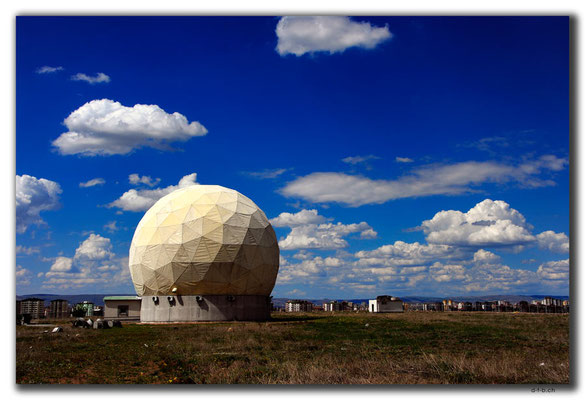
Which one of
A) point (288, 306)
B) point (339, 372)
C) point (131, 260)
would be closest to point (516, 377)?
point (339, 372)

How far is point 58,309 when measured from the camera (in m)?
50.2

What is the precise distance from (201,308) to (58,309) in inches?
915

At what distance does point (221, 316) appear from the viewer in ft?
117

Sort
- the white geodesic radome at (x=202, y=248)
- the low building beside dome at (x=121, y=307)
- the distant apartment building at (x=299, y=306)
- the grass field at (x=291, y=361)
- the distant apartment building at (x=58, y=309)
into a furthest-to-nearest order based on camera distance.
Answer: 1. the distant apartment building at (x=299, y=306)
2. the distant apartment building at (x=58, y=309)
3. the low building beside dome at (x=121, y=307)
4. the white geodesic radome at (x=202, y=248)
5. the grass field at (x=291, y=361)

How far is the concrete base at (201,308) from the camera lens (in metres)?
35.6

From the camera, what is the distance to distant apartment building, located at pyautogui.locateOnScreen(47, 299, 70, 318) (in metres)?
47.4

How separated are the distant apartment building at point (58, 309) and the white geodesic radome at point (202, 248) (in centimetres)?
1463

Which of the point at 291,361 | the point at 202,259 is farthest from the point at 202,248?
the point at 291,361

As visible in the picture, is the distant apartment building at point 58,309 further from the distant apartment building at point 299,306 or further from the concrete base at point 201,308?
the distant apartment building at point 299,306

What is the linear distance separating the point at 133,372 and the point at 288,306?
88927mm

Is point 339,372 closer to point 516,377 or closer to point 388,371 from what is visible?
point 388,371

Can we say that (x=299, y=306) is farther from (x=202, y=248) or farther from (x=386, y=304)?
(x=202, y=248)

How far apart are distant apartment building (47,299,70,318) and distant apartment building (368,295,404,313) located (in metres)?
42.0

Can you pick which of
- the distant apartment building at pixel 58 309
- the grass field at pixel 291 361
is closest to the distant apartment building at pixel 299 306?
the distant apartment building at pixel 58 309
